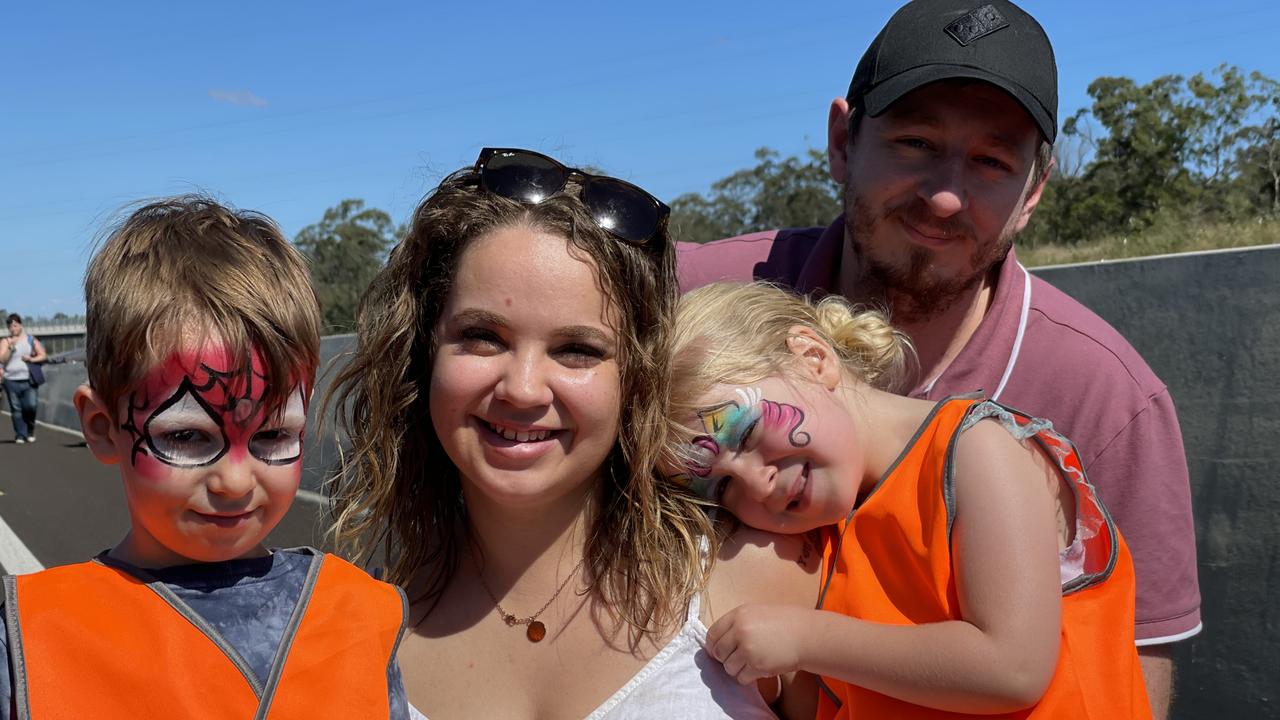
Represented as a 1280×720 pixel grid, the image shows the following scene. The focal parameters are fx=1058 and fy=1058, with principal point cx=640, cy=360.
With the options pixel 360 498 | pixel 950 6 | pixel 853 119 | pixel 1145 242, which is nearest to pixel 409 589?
pixel 360 498

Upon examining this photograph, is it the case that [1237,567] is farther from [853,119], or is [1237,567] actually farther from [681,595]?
[681,595]

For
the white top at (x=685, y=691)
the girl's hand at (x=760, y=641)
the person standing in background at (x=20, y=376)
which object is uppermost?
the girl's hand at (x=760, y=641)

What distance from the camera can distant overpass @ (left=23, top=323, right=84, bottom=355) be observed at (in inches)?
3049

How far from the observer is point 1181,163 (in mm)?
29000

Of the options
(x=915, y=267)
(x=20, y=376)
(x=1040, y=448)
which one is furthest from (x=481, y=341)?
(x=20, y=376)

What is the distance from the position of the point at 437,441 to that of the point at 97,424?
97 cm

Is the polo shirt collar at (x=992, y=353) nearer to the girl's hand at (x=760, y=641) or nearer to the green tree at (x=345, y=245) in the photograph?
the girl's hand at (x=760, y=641)

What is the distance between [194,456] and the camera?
1.89 meters

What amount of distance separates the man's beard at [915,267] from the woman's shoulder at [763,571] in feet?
3.08

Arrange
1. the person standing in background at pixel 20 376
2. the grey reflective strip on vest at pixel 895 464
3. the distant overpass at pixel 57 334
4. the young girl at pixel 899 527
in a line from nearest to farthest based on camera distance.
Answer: the young girl at pixel 899 527 → the grey reflective strip on vest at pixel 895 464 → the person standing in background at pixel 20 376 → the distant overpass at pixel 57 334

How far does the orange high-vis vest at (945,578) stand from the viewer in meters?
2.21

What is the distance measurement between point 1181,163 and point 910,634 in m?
31.0

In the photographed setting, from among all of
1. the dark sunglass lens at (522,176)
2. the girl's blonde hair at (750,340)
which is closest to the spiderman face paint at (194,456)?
the dark sunglass lens at (522,176)

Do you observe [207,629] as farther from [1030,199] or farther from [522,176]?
[1030,199]
